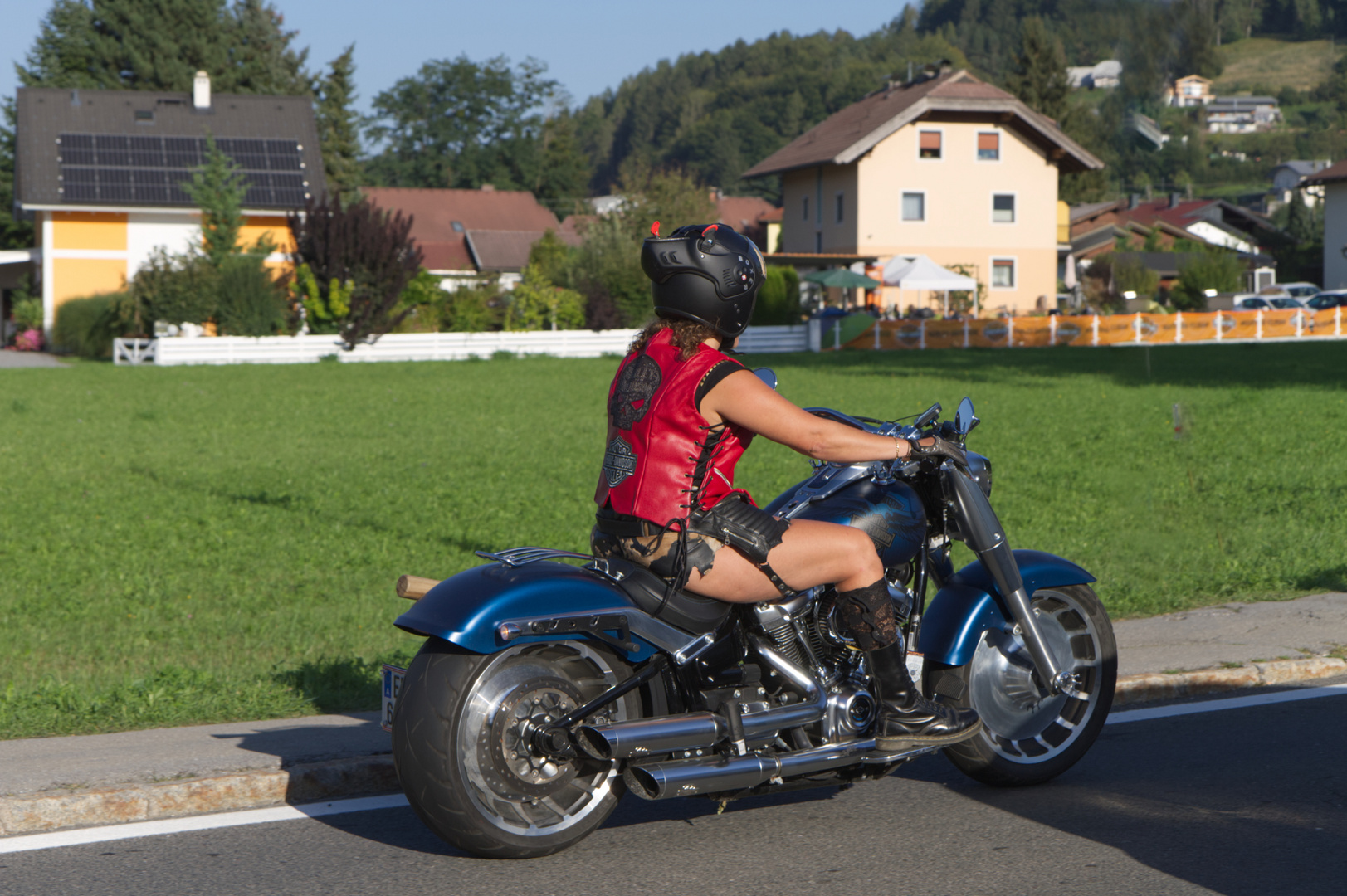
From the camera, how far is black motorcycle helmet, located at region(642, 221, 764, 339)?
4.57 m

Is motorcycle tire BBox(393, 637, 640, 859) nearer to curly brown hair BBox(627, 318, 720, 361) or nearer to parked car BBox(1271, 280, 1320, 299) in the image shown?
curly brown hair BBox(627, 318, 720, 361)

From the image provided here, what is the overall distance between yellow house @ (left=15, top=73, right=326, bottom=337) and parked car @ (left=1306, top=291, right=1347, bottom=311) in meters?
39.0

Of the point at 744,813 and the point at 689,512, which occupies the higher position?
the point at 689,512

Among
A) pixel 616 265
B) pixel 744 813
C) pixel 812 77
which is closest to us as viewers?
pixel 744 813

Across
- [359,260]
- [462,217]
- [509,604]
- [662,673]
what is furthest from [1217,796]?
[462,217]

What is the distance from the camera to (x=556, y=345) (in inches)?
1597

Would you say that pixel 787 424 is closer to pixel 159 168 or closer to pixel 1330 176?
pixel 159 168

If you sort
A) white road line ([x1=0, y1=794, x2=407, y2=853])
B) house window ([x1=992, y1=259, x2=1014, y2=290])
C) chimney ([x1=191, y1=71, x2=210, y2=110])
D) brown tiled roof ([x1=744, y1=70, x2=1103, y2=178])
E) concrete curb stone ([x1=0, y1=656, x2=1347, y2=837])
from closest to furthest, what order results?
white road line ([x1=0, y1=794, x2=407, y2=853]) < concrete curb stone ([x1=0, y1=656, x2=1347, y2=837]) < chimney ([x1=191, y1=71, x2=210, y2=110]) < brown tiled roof ([x1=744, y1=70, x2=1103, y2=178]) < house window ([x1=992, y1=259, x2=1014, y2=290])

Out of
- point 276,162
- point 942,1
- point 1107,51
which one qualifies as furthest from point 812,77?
point 1107,51

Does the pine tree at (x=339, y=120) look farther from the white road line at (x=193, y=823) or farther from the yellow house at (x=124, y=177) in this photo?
the white road line at (x=193, y=823)

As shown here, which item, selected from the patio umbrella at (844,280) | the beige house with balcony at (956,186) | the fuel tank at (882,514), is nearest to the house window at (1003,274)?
the beige house with balcony at (956,186)

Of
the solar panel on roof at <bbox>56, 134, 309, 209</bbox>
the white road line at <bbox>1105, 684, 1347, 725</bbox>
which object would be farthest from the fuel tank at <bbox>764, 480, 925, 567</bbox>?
the solar panel on roof at <bbox>56, 134, 309, 209</bbox>

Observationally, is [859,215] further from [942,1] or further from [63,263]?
[942,1]

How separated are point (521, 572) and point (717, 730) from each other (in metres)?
0.81
